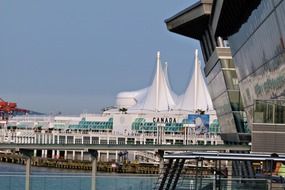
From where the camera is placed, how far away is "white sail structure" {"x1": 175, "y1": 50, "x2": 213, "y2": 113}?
167375 millimetres

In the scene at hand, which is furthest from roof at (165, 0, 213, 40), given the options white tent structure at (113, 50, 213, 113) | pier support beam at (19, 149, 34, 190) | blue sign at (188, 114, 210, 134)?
white tent structure at (113, 50, 213, 113)

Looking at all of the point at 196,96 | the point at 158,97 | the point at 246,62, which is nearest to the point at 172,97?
the point at 158,97

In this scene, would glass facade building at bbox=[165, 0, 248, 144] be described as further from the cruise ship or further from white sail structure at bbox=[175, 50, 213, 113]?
white sail structure at bbox=[175, 50, 213, 113]

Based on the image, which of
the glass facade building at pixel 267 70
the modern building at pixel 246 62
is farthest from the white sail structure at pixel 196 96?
the glass facade building at pixel 267 70

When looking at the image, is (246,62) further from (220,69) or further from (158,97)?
(158,97)

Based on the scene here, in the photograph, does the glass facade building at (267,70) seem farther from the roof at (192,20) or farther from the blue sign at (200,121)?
the blue sign at (200,121)

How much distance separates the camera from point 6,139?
19075 cm

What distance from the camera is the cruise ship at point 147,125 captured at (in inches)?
5999

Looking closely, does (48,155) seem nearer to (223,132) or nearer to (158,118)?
(158,118)

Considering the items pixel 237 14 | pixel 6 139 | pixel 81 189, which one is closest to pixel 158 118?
pixel 6 139

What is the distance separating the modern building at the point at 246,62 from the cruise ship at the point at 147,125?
308 ft

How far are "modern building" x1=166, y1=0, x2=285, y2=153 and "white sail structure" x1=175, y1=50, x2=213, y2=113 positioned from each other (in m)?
116

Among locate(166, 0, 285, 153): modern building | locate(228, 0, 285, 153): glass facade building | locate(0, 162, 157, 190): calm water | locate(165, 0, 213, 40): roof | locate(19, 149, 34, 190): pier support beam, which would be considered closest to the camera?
locate(19, 149, 34, 190): pier support beam

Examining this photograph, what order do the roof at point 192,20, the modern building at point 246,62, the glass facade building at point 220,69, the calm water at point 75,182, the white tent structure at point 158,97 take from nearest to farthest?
the calm water at point 75,182, the modern building at point 246,62, the glass facade building at point 220,69, the roof at point 192,20, the white tent structure at point 158,97
